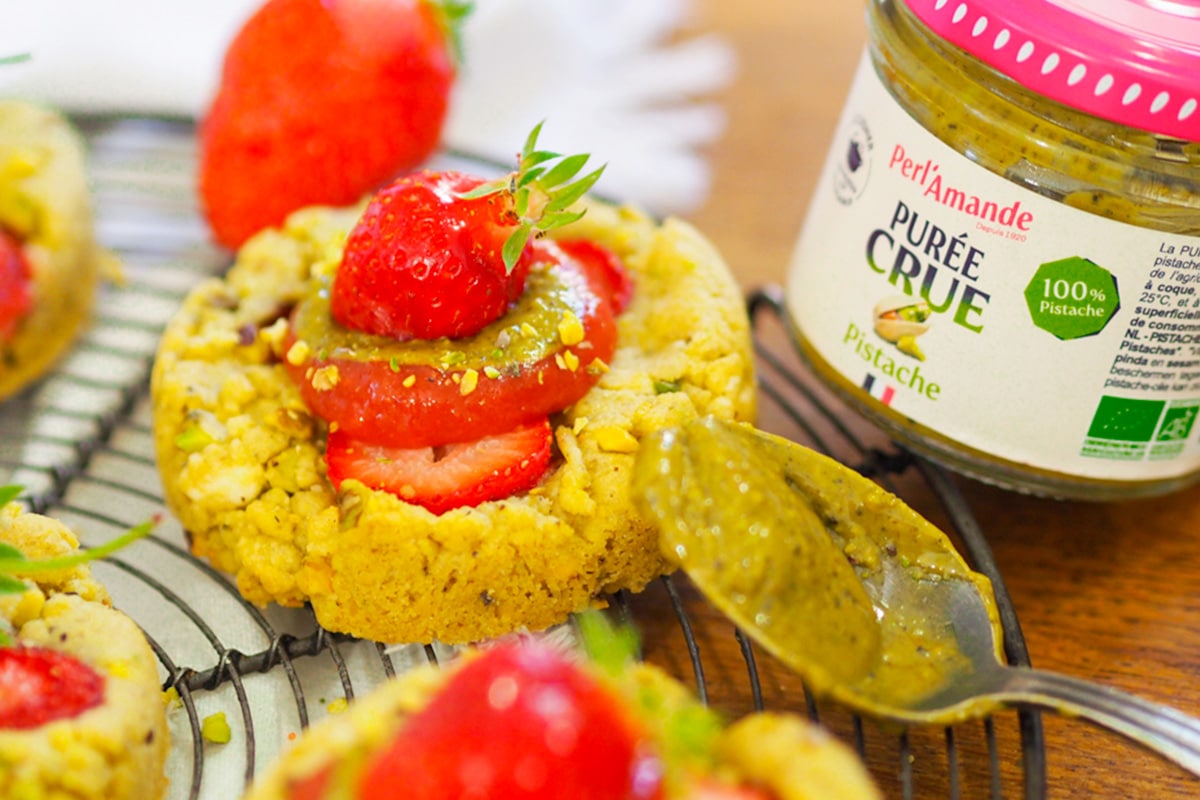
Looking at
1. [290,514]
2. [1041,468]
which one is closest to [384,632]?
[290,514]

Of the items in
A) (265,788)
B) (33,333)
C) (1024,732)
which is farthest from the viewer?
(33,333)

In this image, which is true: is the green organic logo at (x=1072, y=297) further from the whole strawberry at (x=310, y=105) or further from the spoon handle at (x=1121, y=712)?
the whole strawberry at (x=310, y=105)

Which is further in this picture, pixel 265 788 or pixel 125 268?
pixel 125 268

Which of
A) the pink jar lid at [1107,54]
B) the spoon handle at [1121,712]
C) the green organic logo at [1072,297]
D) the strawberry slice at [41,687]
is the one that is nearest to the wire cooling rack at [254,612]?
the spoon handle at [1121,712]

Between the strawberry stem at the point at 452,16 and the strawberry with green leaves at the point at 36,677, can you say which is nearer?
the strawberry with green leaves at the point at 36,677

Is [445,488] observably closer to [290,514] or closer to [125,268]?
[290,514]
